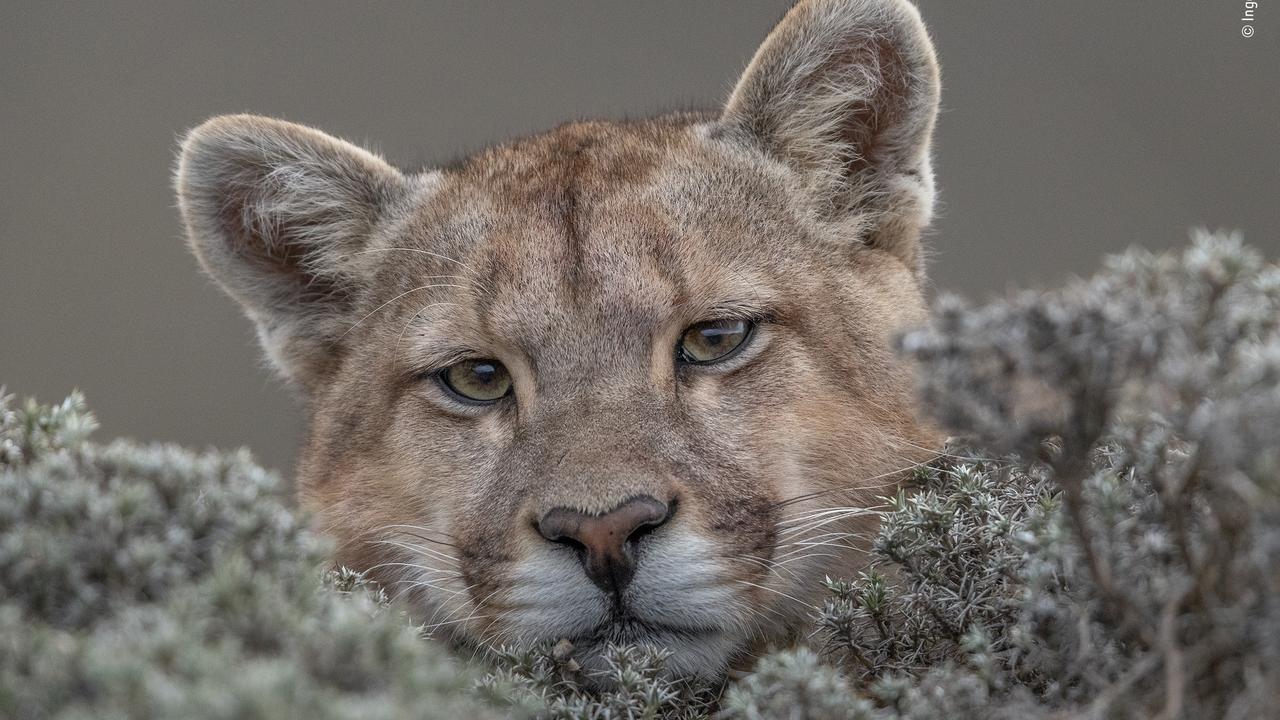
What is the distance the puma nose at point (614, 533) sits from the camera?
11.2 ft

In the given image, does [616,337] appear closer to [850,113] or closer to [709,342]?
[709,342]

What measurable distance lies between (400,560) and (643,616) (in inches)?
44.6

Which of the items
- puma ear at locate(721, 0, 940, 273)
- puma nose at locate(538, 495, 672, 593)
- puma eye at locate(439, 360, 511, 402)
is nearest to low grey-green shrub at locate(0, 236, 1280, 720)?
puma nose at locate(538, 495, 672, 593)

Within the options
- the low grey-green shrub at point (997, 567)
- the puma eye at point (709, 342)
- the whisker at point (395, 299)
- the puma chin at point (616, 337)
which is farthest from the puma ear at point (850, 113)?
the low grey-green shrub at point (997, 567)

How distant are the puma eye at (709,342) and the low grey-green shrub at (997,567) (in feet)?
4.82

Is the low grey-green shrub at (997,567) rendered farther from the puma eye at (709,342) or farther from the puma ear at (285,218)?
the puma ear at (285,218)

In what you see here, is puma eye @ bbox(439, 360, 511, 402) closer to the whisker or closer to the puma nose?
the whisker

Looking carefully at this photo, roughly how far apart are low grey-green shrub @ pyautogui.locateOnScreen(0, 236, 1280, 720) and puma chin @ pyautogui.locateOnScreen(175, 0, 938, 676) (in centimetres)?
82

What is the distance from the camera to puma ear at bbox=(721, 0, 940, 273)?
4.49 meters

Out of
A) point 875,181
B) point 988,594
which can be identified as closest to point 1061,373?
point 988,594

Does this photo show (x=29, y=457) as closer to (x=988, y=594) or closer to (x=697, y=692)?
(x=697, y=692)

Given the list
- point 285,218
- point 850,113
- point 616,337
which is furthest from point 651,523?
point 285,218

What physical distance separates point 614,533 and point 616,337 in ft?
2.57

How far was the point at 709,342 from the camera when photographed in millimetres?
4102
